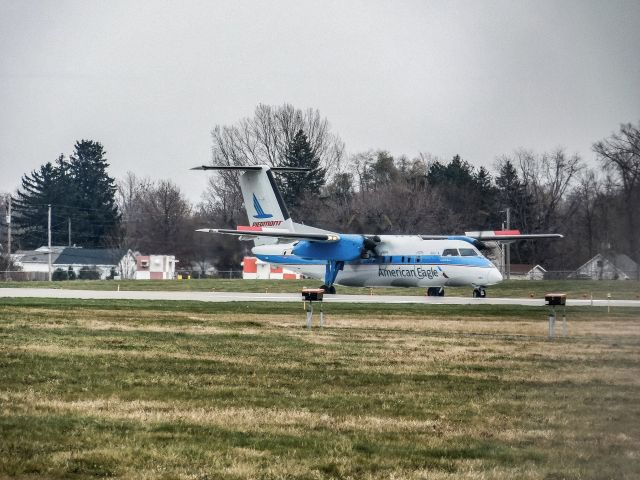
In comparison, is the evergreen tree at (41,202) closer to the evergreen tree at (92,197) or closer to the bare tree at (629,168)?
the evergreen tree at (92,197)

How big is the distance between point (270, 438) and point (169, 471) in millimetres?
1534

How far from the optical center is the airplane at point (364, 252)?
45406 mm

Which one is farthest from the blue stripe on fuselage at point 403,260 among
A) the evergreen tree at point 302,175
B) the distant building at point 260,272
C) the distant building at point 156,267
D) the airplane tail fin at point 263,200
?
the distant building at point 260,272

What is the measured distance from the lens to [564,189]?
8414mm

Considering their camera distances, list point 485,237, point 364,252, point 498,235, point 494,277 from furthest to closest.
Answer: point 364,252 < point 485,237 < point 494,277 < point 498,235

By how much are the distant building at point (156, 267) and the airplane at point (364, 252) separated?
44.0ft

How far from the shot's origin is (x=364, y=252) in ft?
159

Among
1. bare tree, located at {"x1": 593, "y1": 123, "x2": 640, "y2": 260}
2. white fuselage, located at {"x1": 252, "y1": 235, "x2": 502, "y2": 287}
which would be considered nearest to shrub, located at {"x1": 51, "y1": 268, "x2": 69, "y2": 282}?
white fuselage, located at {"x1": 252, "y1": 235, "x2": 502, "y2": 287}

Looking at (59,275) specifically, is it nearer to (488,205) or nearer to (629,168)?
(488,205)

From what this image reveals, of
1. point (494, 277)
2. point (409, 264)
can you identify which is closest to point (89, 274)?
point (409, 264)

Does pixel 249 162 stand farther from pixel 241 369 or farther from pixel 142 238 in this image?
pixel 241 369

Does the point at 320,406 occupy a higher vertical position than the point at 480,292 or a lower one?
lower

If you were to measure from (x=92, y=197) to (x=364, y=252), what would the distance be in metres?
54.4

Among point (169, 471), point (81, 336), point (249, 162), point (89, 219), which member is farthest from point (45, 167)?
point (169, 471)
